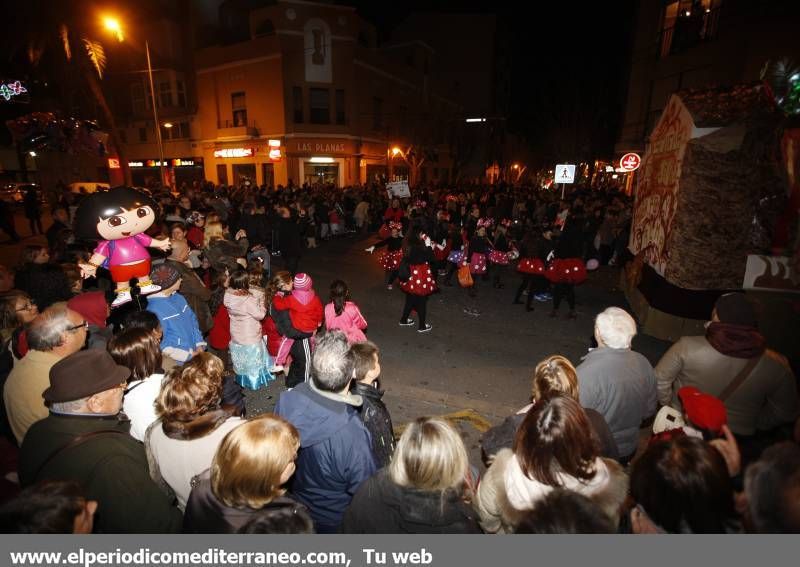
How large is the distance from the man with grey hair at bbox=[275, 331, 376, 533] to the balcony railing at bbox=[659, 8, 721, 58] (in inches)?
759

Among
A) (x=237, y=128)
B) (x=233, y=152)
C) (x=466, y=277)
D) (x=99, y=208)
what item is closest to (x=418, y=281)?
(x=466, y=277)

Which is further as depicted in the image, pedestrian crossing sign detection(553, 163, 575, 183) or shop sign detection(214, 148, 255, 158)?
shop sign detection(214, 148, 255, 158)

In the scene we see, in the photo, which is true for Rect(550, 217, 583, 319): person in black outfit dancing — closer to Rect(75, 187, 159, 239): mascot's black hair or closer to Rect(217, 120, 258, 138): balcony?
Rect(75, 187, 159, 239): mascot's black hair

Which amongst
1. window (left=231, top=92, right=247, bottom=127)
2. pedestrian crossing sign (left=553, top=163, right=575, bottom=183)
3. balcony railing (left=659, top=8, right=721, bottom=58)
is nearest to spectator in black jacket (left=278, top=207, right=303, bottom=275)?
pedestrian crossing sign (left=553, top=163, right=575, bottom=183)

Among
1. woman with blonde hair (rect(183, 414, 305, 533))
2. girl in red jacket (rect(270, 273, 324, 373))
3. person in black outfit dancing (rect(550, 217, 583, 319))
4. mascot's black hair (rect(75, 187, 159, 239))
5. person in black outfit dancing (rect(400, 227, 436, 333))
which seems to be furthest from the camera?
person in black outfit dancing (rect(550, 217, 583, 319))

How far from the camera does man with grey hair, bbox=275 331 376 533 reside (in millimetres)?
2326

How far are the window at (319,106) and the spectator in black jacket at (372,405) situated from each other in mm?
26634

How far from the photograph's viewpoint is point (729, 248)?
6.13 meters

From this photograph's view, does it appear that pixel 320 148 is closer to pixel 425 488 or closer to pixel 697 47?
pixel 697 47

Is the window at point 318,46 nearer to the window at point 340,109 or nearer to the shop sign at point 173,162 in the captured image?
the window at point 340,109

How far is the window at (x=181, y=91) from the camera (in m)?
29.2

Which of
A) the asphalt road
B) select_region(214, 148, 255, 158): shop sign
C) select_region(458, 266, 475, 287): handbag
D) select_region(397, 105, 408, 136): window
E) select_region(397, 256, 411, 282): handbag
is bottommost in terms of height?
the asphalt road

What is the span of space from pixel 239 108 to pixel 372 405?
1164 inches

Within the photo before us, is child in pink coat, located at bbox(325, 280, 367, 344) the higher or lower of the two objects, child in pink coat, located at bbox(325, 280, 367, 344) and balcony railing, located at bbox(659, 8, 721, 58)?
the lower
